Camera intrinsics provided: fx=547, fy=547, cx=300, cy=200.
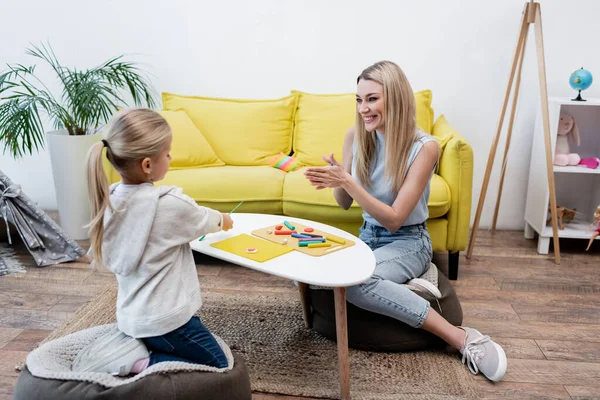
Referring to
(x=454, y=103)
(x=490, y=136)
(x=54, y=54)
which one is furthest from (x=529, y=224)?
(x=54, y=54)

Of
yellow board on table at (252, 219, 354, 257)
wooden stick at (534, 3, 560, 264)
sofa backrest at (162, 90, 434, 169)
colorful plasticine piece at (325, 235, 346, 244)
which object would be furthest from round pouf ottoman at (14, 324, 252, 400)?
wooden stick at (534, 3, 560, 264)

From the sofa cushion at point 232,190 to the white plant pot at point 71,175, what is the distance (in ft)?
2.06

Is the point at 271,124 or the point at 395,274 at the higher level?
the point at 271,124

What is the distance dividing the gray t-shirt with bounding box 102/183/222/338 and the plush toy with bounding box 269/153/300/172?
151 centimetres

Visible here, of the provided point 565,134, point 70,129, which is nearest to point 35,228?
point 70,129

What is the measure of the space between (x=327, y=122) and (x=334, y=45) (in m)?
0.59

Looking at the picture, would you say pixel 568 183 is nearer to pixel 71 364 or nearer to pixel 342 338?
pixel 342 338

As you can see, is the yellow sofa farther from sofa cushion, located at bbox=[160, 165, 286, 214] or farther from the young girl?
the young girl

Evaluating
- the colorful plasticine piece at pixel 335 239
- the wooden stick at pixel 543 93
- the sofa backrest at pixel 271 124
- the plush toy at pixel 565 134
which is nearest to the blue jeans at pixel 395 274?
the colorful plasticine piece at pixel 335 239

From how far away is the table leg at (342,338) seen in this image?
1.57 m

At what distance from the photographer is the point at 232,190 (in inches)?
106

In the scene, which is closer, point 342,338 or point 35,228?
point 342,338

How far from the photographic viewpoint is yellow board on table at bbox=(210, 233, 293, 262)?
165 cm

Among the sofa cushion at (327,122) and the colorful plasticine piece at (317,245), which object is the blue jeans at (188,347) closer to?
the colorful plasticine piece at (317,245)
